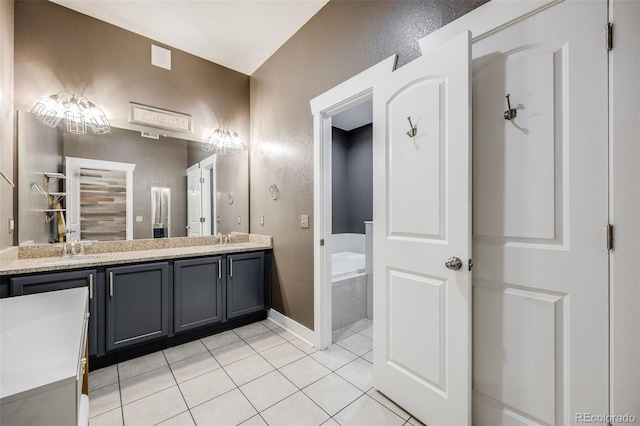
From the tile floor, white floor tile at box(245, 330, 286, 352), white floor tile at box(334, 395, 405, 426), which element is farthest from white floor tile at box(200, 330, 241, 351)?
white floor tile at box(334, 395, 405, 426)

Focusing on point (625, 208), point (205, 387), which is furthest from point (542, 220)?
point (205, 387)

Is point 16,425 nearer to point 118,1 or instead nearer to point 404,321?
point 404,321

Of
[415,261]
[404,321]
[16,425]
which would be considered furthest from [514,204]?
[16,425]

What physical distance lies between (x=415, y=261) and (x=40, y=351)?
1.55 m

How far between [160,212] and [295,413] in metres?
2.28

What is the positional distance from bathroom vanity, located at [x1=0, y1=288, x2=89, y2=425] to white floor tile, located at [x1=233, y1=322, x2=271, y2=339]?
172cm

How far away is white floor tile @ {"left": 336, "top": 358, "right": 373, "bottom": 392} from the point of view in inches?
72.3

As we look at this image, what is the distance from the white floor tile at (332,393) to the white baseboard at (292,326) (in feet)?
1.78

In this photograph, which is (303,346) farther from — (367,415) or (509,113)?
(509,113)

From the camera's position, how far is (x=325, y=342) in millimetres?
2328

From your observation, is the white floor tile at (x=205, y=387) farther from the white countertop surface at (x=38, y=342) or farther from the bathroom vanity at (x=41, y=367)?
the white countertop surface at (x=38, y=342)

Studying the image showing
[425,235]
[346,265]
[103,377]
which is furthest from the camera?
[346,265]

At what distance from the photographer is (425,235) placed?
4.83 ft

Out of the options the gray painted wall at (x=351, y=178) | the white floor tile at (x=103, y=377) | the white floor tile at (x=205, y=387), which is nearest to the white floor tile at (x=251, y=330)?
the white floor tile at (x=205, y=387)
